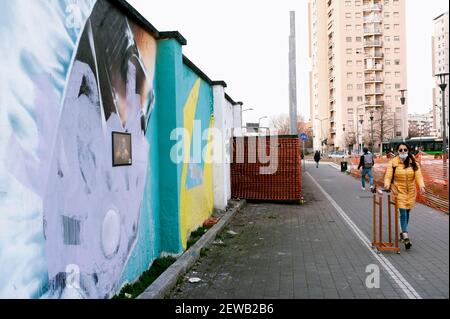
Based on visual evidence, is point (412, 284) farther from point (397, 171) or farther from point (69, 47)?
point (69, 47)

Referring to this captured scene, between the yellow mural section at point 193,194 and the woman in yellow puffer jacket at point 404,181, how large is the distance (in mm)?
3593

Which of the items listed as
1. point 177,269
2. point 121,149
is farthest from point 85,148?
point 177,269

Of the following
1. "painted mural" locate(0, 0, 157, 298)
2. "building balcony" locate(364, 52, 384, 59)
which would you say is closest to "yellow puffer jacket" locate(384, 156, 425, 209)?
"painted mural" locate(0, 0, 157, 298)

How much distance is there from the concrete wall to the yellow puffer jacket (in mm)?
3688

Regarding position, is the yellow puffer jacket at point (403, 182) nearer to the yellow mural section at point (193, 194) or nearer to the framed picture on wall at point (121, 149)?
the yellow mural section at point (193, 194)

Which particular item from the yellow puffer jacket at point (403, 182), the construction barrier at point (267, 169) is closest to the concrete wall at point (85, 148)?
the yellow puffer jacket at point (403, 182)

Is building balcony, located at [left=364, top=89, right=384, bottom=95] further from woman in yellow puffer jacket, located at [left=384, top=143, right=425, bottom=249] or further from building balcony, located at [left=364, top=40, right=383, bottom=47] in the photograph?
woman in yellow puffer jacket, located at [left=384, top=143, right=425, bottom=249]

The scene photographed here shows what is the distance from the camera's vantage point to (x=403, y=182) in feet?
22.0

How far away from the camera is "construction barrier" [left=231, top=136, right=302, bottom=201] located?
45.1 ft

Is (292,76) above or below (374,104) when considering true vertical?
below

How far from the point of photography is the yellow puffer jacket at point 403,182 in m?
6.61

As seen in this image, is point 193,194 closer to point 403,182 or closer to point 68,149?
point 403,182

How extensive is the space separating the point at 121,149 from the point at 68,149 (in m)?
1.24

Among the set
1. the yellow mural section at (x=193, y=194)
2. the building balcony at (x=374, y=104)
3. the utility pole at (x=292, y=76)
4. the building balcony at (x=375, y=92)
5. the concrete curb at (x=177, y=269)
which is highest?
the building balcony at (x=375, y=92)
